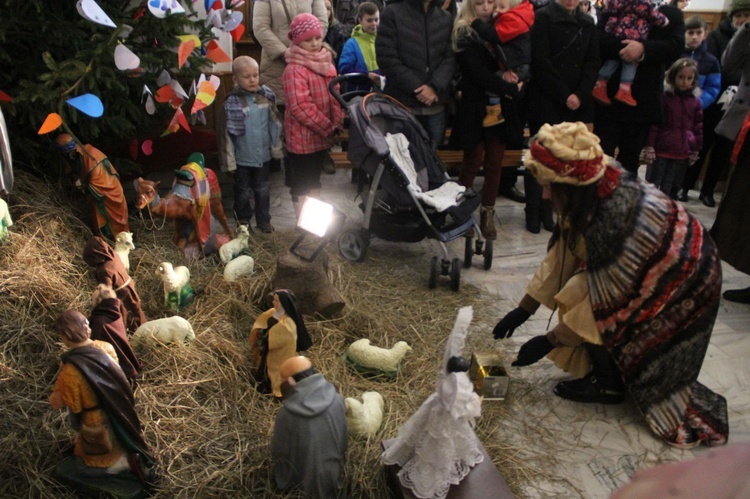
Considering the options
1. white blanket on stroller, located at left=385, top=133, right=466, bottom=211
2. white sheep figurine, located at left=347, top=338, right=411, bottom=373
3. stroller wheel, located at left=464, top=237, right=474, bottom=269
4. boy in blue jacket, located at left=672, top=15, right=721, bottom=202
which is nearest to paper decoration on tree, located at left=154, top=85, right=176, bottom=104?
white blanket on stroller, located at left=385, top=133, right=466, bottom=211

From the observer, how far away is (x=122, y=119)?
4.33m

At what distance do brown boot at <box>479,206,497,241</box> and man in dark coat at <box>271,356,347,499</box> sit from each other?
311 centimetres

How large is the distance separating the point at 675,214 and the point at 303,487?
6.95 feet

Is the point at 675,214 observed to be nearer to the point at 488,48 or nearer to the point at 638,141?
the point at 488,48

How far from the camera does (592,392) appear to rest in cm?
352

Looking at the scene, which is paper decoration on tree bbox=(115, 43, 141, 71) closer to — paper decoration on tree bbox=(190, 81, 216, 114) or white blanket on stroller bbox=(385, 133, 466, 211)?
paper decoration on tree bbox=(190, 81, 216, 114)

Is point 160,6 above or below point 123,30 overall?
above

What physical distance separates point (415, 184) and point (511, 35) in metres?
1.44

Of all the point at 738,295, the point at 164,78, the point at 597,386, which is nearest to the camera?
the point at 597,386

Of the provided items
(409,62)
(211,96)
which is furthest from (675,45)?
(211,96)

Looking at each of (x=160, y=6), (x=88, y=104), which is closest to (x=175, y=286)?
(x=88, y=104)

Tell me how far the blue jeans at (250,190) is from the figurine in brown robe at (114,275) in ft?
5.99

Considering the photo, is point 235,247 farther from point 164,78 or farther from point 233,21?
point 233,21

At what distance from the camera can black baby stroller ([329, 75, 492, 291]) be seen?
4.58 meters
